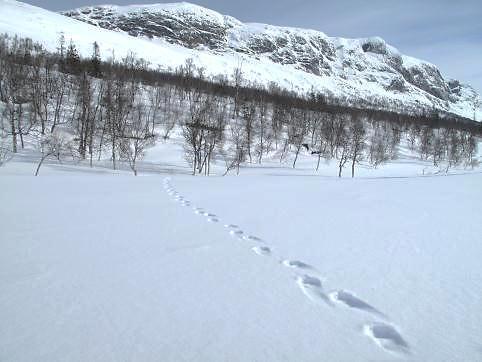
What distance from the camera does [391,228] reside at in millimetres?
5875

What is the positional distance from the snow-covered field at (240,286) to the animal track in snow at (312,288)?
2 cm

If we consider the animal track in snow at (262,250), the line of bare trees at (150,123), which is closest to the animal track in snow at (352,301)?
the animal track in snow at (262,250)

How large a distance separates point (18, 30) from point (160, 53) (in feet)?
209

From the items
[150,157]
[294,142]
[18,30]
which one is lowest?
[150,157]

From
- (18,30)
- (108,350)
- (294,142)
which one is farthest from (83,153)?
(18,30)

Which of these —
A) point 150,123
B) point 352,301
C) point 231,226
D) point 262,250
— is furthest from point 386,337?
point 150,123

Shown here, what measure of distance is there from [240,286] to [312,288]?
0.79 metres

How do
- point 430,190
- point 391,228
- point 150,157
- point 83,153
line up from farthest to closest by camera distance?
point 150,157
point 83,153
point 430,190
point 391,228

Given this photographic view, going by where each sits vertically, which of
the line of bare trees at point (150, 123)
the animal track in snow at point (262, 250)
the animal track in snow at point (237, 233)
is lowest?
the animal track in snow at point (237, 233)

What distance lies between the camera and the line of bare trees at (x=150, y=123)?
38.5 metres

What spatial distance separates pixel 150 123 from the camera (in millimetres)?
58406

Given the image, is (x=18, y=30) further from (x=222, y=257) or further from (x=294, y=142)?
(x=222, y=257)

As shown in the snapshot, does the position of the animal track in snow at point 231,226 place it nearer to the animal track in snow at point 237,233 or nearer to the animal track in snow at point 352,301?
the animal track in snow at point 237,233

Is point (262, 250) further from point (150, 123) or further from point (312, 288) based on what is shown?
point (150, 123)
